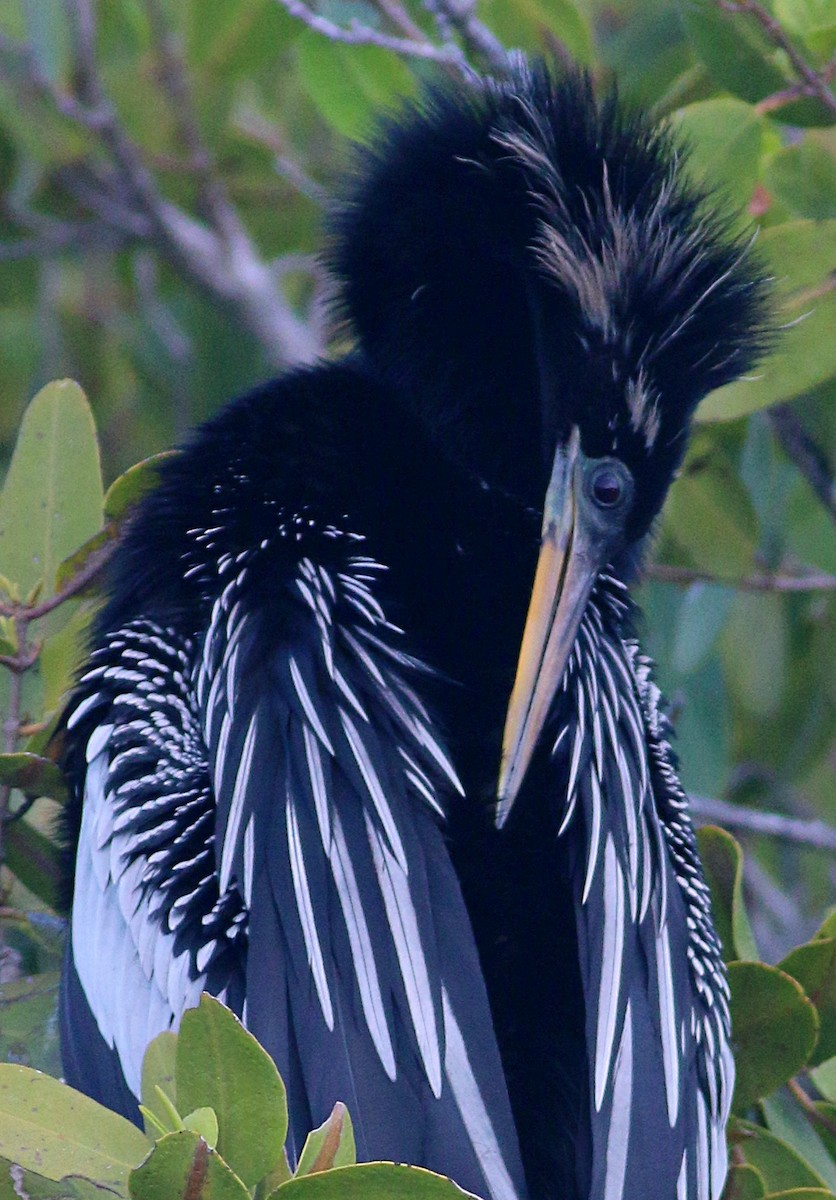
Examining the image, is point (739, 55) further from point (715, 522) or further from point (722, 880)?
point (722, 880)

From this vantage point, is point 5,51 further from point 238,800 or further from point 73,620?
point 238,800

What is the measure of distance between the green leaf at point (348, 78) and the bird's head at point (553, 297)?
0.65m

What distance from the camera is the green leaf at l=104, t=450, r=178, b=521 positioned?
268 centimetres

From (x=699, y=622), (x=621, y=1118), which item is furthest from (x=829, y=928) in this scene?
(x=699, y=622)

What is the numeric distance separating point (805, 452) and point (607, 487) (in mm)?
1004

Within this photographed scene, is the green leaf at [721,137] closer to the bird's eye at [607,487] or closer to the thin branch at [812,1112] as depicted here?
the bird's eye at [607,487]

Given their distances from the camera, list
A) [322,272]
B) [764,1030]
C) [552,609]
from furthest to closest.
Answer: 1. [322,272]
2. [552,609]
3. [764,1030]

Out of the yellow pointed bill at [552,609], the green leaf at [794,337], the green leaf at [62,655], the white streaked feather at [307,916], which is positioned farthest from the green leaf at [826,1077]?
the green leaf at [62,655]

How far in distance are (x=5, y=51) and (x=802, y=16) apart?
8.48 ft

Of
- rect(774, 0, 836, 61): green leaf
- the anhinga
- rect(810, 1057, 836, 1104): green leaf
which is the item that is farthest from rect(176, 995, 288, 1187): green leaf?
rect(774, 0, 836, 61): green leaf

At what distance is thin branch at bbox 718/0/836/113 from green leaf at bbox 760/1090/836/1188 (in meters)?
1.85

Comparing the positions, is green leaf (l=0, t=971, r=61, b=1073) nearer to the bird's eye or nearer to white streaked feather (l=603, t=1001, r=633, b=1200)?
white streaked feather (l=603, t=1001, r=633, b=1200)

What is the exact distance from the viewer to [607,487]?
262 centimetres

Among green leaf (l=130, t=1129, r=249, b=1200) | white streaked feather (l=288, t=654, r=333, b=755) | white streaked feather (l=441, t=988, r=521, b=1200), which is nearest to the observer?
green leaf (l=130, t=1129, r=249, b=1200)
